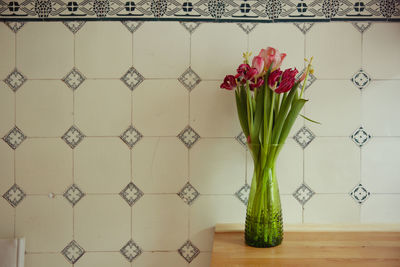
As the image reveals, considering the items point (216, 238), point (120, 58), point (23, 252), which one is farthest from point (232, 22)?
point (23, 252)

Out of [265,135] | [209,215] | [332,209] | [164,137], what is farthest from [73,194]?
[332,209]

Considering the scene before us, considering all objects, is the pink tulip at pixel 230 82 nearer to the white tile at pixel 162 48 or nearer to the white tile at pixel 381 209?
the white tile at pixel 162 48

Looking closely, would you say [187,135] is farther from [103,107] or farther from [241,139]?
[103,107]

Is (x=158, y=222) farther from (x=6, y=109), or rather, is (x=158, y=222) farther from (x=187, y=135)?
(x=6, y=109)

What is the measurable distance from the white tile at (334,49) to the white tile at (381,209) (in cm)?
48

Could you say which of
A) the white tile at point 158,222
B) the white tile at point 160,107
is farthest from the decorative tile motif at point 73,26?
the white tile at point 158,222

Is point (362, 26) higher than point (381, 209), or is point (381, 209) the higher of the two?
point (362, 26)

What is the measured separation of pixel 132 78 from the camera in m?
1.25

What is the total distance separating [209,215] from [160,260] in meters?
0.26

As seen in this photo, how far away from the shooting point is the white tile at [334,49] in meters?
1.24

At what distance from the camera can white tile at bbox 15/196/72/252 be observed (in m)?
1.25

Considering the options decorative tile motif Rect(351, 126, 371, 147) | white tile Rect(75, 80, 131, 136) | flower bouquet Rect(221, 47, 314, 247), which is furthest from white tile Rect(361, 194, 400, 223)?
white tile Rect(75, 80, 131, 136)

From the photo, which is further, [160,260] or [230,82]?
[160,260]

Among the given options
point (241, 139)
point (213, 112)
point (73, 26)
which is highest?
point (73, 26)
